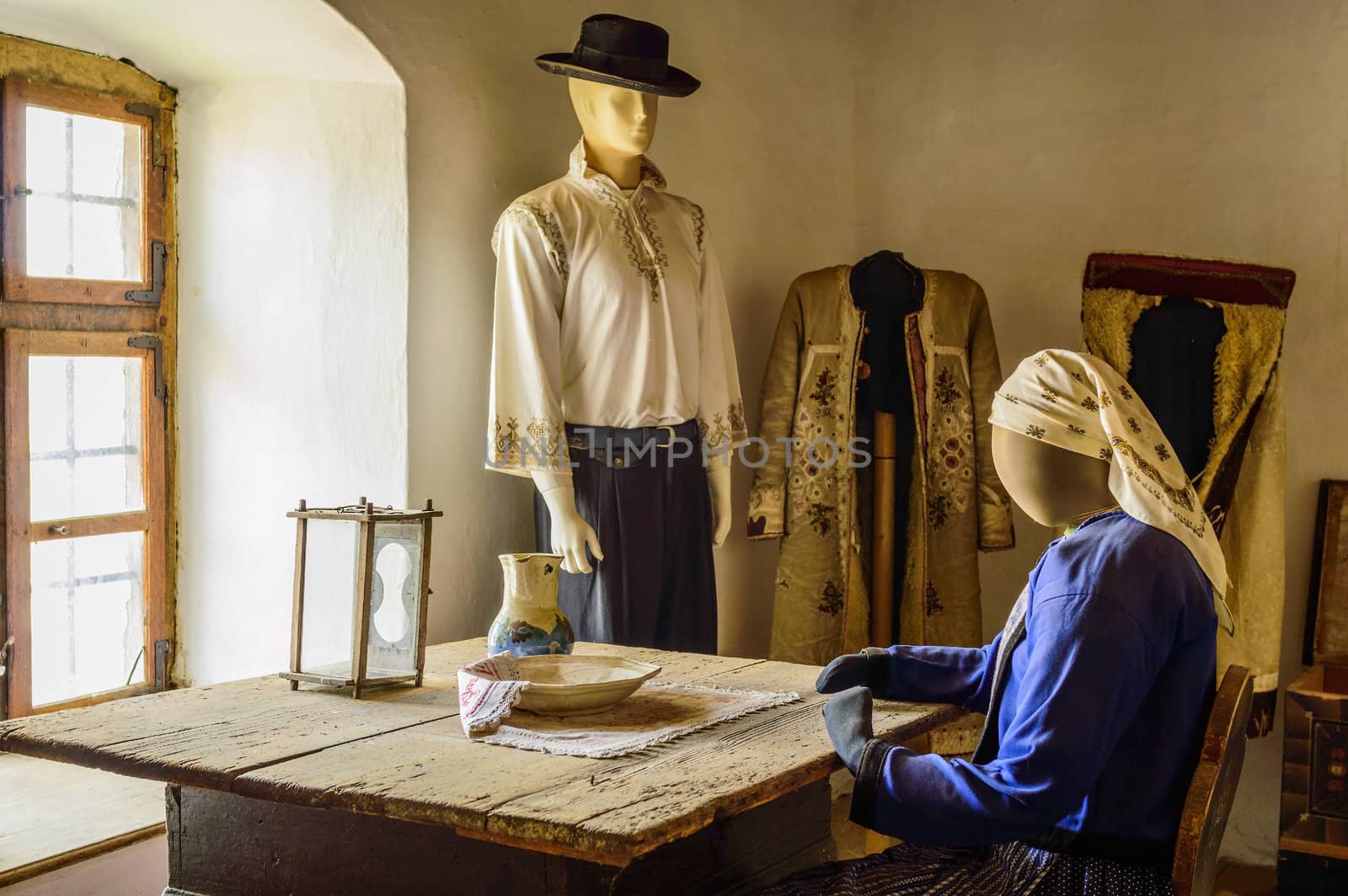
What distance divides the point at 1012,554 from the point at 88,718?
2941 millimetres

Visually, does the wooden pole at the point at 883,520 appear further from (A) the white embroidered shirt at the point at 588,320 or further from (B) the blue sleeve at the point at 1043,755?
(B) the blue sleeve at the point at 1043,755

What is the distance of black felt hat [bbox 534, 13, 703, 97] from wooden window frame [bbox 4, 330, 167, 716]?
114cm

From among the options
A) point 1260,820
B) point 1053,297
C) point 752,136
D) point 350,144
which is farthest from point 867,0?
point 1260,820

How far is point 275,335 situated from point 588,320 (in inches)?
28.5

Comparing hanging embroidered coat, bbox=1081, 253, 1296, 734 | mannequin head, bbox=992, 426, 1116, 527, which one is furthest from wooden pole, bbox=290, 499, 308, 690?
hanging embroidered coat, bbox=1081, 253, 1296, 734

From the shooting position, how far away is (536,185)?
10.1 feet

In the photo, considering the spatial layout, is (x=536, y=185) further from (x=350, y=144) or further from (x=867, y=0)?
(x=867, y=0)

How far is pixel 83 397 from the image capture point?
9.37 ft

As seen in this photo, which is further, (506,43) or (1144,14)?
(1144,14)

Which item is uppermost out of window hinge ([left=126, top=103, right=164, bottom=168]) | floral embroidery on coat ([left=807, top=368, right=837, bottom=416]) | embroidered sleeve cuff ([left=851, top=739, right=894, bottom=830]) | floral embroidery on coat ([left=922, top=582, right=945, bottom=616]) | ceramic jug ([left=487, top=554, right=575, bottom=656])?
window hinge ([left=126, top=103, right=164, bottom=168])

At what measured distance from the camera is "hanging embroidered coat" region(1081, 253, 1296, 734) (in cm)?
344

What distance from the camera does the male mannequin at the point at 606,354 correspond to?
105 inches

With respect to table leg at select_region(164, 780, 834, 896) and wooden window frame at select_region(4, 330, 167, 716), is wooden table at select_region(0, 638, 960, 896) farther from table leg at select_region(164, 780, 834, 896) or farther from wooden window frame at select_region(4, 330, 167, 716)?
wooden window frame at select_region(4, 330, 167, 716)

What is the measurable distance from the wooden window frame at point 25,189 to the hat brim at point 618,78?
0.91 metres
